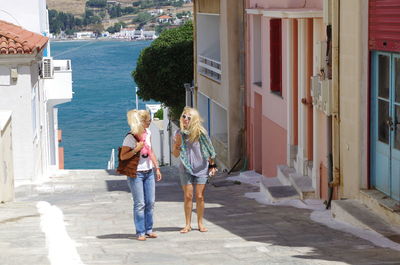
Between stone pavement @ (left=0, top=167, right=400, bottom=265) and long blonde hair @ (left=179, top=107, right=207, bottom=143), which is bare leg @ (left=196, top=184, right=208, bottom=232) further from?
long blonde hair @ (left=179, top=107, right=207, bottom=143)

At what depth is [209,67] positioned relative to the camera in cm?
2756

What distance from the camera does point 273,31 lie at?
1980 centimetres

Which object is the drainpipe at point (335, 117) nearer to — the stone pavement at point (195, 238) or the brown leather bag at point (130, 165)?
the stone pavement at point (195, 238)

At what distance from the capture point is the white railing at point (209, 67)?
26.4m

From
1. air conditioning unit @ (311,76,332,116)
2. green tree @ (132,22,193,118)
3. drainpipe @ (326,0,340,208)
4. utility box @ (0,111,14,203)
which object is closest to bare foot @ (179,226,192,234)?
drainpipe @ (326,0,340,208)

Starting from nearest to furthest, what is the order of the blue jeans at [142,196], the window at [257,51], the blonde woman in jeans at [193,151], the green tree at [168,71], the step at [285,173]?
the blue jeans at [142,196] → the blonde woman in jeans at [193,151] → the step at [285,173] → the window at [257,51] → the green tree at [168,71]

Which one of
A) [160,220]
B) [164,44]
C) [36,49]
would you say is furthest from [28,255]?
[164,44]

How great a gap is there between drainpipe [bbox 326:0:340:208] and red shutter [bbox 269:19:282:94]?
619cm

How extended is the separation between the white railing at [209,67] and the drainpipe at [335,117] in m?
12.1

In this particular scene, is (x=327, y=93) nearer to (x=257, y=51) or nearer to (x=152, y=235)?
(x=152, y=235)

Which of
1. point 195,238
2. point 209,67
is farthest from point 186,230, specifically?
point 209,67

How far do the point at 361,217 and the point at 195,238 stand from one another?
6.88 ft

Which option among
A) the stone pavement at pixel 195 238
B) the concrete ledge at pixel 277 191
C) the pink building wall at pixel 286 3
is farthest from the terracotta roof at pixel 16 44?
the concrete ledge at pixel 277 191

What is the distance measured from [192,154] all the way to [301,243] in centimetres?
187
